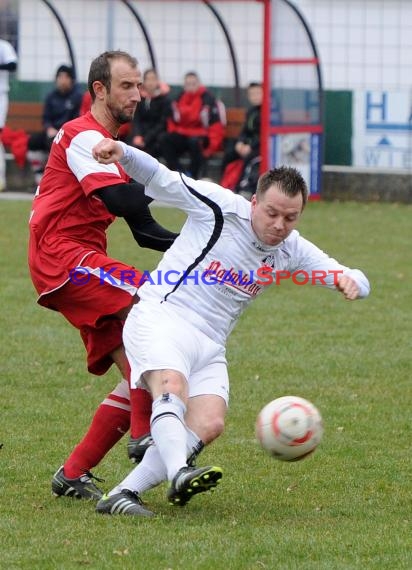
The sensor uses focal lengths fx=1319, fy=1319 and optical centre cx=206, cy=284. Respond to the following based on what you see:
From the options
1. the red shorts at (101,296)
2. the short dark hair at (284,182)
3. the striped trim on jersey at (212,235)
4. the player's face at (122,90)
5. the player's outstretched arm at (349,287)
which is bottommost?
the red shorts at (101,296)

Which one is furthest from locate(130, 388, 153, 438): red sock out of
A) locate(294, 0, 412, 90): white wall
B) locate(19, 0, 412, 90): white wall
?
locate(294, 0, 412, 90): white wall

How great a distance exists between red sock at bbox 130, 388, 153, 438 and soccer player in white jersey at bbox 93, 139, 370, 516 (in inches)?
7.8

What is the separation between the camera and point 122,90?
5941 mm

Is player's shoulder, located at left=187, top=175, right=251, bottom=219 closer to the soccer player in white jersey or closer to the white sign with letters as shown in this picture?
the soccer player in white jersey

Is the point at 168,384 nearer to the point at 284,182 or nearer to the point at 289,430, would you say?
the point at 289,430

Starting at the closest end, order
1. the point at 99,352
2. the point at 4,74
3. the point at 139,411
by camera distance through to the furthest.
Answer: the point at 139,411 → the point at 99,352 → the point at 4,74

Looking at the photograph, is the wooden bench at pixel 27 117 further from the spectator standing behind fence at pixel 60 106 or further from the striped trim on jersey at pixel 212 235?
the striped trim on jersey at pixel 212 235

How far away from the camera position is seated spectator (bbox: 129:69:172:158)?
18.5m

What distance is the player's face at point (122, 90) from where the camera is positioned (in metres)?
5.93

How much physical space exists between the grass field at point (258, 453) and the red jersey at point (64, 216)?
103 cm

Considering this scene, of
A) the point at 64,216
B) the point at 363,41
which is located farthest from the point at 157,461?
the point at 363,41

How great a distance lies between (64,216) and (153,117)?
42.0 ft

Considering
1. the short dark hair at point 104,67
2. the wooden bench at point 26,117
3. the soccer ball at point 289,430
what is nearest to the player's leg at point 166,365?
the soccer ball at point 289,430

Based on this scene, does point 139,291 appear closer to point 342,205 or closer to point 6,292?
point 6,292
